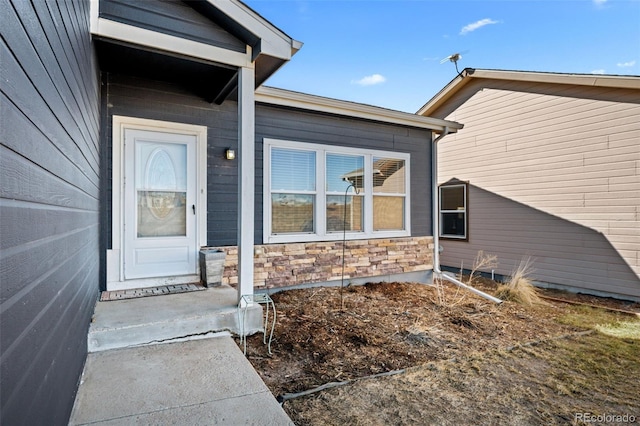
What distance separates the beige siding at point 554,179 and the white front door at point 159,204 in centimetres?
659

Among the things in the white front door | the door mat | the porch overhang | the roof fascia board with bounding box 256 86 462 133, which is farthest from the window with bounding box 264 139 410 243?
the porch overhang

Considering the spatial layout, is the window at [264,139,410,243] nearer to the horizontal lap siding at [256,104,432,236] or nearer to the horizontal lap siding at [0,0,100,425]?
the horizontal lap siding at [256,104,432,236]

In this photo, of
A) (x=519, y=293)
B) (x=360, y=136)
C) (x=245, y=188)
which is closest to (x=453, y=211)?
(x=519, y=293)

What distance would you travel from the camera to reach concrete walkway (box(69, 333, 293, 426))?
2029 mm

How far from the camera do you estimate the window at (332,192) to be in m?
5.34

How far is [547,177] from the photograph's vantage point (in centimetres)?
707

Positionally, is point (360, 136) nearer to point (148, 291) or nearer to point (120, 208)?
point (120, 208)

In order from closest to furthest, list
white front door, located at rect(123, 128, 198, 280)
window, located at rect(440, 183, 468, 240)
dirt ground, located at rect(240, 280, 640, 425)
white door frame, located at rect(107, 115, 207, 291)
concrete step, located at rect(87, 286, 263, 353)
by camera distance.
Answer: dirt ground, located at rect(240, 280, 640, 425), concrete step, located at rect(87, 286, 263, 353), white door frame, located at rect(107, 115, 207, 291), white front door, located at rect(123, 128, 198, 280), window, located at rect(440, 183, 468, 240)

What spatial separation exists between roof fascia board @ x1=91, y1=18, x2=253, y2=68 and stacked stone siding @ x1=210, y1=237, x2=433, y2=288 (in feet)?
8.06

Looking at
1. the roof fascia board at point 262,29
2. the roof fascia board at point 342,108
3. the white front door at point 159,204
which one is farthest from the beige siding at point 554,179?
the white front door at point 159,204

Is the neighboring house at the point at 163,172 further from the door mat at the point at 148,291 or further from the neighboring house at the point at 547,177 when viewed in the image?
the neighboring house at the point at 547,177

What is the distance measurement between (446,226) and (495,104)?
10.3 ft

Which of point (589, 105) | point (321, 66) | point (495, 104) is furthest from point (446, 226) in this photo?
point (321, 66)

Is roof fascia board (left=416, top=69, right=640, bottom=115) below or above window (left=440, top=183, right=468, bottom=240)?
above
